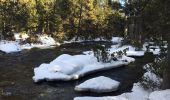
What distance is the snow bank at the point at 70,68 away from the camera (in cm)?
1791

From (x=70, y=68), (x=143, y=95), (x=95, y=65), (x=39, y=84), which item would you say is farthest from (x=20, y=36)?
(x=143, y=95)

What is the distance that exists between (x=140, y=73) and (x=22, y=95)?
25.5 ft

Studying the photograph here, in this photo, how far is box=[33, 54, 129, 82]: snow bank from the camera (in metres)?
17.9

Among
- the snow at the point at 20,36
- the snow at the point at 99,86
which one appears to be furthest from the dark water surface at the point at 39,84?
the snow at the point at 20,36

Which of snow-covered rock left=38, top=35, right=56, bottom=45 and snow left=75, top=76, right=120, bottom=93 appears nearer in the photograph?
snow left=75, top=76, right=120, bottom=93

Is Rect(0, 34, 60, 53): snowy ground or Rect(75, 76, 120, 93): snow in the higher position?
Rect(0, 34, 60, 53): snowy ground

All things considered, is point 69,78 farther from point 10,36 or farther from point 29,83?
point 10,36

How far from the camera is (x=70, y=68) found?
18.8 m

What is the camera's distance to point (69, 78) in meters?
Answer: 17.8

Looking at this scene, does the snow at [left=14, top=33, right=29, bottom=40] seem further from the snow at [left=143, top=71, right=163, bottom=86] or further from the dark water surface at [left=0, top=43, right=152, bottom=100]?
the snow at [left=143, top=71, right=163, bottom=86]

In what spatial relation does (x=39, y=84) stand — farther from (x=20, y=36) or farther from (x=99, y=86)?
(x=20, y=36)

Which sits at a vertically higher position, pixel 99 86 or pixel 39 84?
pixel 99 86

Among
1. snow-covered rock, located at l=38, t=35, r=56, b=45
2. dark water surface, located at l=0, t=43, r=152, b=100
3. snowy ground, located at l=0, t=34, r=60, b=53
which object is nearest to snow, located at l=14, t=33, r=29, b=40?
snowy ground, located at l=0, t=34, r=60, b=53

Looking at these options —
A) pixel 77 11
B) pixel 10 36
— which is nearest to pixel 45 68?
pixel 10 36
